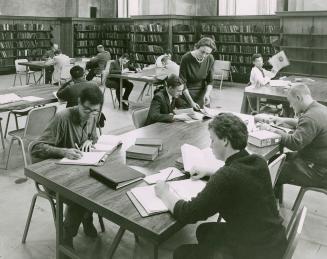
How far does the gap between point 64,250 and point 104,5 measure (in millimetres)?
14739

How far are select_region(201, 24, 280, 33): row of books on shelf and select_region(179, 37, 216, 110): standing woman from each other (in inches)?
264

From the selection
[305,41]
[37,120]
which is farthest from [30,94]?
[305,41]

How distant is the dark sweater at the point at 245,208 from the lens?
186 centimetres

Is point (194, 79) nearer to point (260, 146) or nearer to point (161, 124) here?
point (161, 124)

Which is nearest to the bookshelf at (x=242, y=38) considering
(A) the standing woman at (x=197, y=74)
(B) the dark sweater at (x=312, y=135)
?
(A) the standing woman at (x=197, y=74)

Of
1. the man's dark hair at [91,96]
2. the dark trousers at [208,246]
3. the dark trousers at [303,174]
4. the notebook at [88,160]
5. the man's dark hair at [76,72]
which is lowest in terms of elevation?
the dark trousers at [208,246]

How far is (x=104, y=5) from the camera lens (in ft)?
52.7

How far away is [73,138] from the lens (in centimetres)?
300

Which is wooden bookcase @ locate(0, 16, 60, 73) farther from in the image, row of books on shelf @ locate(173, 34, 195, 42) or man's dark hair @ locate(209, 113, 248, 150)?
man's dark hair @ locate(209, 113, 248, 150)

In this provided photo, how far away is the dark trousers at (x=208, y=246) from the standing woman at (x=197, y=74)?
8.98ft

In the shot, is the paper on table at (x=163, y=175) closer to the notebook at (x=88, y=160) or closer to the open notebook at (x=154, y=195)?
the open notebook at (x=154, y=195)

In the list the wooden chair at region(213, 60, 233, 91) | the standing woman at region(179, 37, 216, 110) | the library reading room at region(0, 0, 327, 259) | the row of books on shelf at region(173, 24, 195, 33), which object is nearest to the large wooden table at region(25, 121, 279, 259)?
the library reading room at region(0, 0, 327, 259)

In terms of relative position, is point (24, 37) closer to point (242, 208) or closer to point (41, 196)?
point (41, 196)

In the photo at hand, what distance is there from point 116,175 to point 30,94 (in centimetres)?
343
